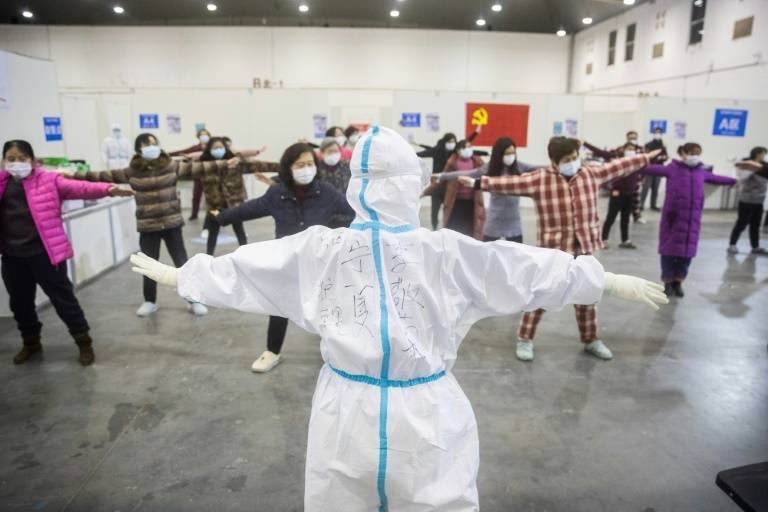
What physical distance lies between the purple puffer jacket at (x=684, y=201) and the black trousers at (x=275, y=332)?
3.50 m

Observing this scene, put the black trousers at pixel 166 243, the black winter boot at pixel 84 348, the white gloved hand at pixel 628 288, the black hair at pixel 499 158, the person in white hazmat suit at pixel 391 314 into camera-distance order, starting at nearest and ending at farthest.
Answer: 1. the person in white hazmat suit at pixel 391 314
2. the white gloved hand at pixel 628 288
3. the black winter boot at pixel 84 348
4. the black trousers at pixel 166 243
5. the black hair at pixel 499 158

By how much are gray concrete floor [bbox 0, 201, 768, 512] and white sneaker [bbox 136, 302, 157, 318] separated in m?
0.10

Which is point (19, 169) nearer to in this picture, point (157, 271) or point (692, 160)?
point (157, 271)

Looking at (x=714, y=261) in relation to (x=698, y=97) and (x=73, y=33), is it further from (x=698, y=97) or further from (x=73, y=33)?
(x=73, y=33)

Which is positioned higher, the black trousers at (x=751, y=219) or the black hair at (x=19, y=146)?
the black hair at (x=19, y=146)

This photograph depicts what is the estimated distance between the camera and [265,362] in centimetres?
345

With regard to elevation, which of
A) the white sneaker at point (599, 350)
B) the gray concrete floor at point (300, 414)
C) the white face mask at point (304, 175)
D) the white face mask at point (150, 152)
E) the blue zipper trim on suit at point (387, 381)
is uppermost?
the white face mask at point (150, 152)

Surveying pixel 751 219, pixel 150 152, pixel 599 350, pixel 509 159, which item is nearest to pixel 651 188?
pixel 751 219

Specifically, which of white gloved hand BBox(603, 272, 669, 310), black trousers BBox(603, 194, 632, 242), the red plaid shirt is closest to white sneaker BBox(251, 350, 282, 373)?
the red plaid shirt

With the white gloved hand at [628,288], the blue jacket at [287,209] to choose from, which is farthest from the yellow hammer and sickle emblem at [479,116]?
the white gloved hand at [628,288]

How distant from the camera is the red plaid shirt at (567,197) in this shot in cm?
333

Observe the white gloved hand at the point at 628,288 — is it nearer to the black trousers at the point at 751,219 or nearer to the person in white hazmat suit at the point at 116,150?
the black trousers at the point at 751,219

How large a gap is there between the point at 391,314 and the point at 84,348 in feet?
9.76

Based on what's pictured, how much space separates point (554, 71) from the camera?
1591 cm
